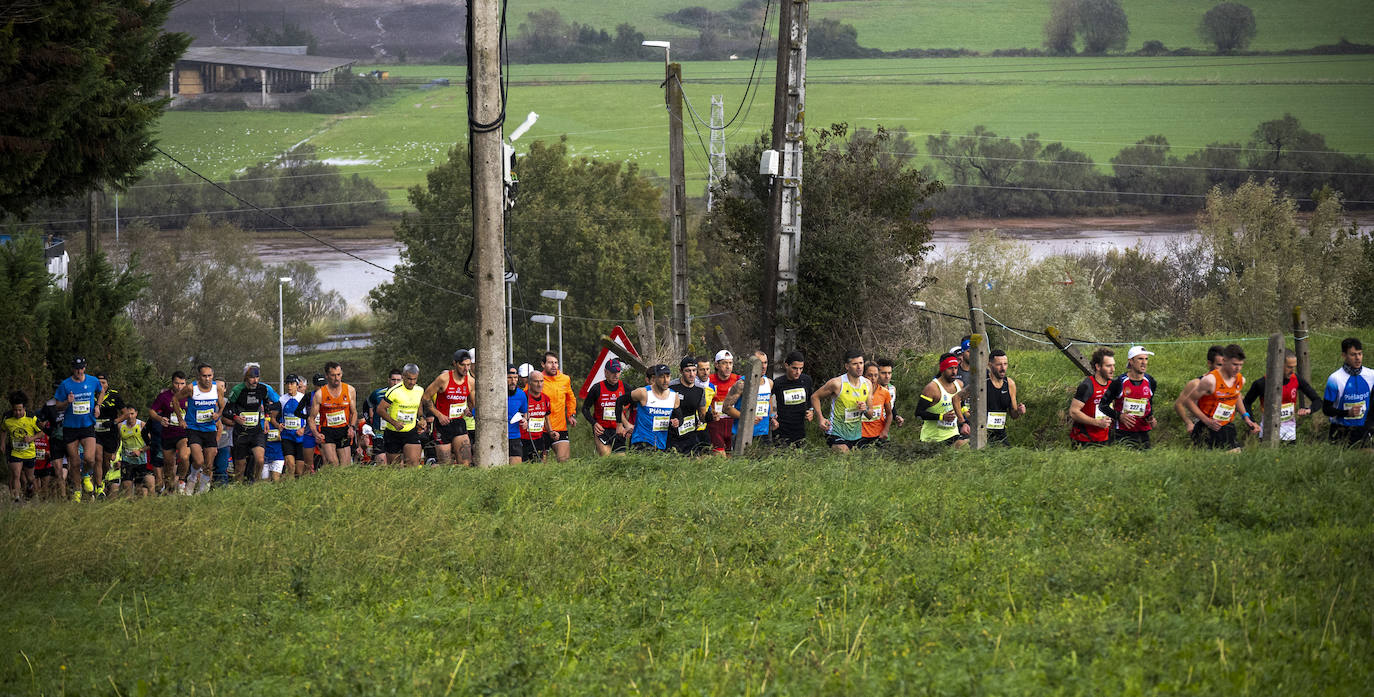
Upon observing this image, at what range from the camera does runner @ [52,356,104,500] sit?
19.0 m

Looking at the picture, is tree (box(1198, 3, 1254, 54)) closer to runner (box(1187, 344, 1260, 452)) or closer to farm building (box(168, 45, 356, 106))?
farm building (box(168, 45, 356, 106))

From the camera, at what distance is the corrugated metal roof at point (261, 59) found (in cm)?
14825

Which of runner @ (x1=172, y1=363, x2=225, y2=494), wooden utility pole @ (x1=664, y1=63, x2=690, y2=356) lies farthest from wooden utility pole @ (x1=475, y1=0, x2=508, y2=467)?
wooden utility pole @ (x1=664, y1=63, x2=690, y2=356)

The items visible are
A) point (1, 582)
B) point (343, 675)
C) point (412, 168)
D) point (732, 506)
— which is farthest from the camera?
point (412, 168)

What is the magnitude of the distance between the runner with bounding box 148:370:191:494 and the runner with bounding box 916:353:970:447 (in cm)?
1116

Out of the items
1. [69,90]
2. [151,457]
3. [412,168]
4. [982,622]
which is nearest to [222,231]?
[412,168]

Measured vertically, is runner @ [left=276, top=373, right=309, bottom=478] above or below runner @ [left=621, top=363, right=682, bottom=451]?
below

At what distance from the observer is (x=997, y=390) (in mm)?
14664

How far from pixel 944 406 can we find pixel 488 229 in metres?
5.55

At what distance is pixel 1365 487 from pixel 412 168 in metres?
129

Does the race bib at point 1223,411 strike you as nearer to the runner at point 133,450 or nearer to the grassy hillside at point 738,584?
the grassy hillside at point 738,584

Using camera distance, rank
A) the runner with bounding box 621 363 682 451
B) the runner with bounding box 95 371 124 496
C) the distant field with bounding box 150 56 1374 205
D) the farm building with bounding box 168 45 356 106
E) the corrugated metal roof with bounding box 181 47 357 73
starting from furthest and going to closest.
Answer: the corrugated metal roof with bounding box 181 47 357 73 → the farm building with bounding box 168 45 356 106 → the distant field with bounding box 150 56 1374 205 → the runner with bounding box 95 371 124 496 → the runner with bounding box 621 363 682 451

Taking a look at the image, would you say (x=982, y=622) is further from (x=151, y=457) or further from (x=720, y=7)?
(x=720, y=7)

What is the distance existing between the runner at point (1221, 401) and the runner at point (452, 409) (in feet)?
29.9
